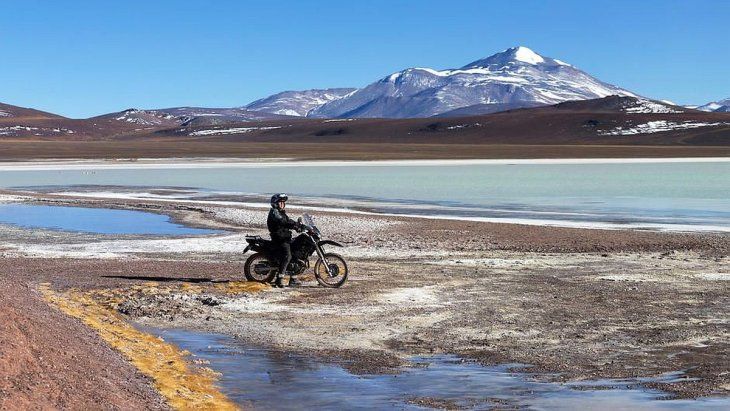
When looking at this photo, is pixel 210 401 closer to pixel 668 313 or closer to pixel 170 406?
pixel 170 406

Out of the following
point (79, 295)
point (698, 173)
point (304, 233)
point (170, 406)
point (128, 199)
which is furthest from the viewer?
point (698, 173)

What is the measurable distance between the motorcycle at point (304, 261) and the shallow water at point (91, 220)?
1054 centimetres

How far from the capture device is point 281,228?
51.7 feet

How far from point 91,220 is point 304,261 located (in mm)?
16042

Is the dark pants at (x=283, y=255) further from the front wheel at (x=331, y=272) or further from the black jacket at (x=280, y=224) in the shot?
the front wheel at (x=331, y=272)

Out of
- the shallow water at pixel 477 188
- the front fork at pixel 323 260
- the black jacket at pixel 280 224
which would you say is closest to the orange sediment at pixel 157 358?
the black jacket at pixel 280 224

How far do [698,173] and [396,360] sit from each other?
55.4 m

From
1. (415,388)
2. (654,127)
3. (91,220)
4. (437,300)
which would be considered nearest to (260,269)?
(437,300)

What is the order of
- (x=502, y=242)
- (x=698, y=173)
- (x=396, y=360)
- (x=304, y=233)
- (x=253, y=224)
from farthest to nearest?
(x=698, y=173) < (x=253, y=224) < (x=502, y=242) < (x=304, y=233) < (x=396, y=360)

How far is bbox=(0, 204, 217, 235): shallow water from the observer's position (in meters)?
27.1

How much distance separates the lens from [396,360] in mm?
10734

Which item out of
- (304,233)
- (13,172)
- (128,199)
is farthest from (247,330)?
(13,172)

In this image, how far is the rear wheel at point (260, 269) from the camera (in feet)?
52.9

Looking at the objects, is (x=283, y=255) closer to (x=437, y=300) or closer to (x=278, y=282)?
(x=278, y=282)
